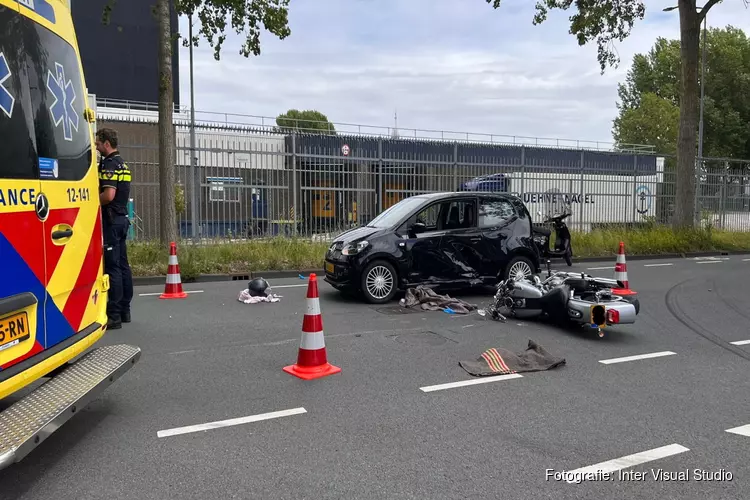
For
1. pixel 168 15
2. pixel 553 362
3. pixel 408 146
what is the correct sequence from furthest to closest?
pixel 408 146
pixel 168 15
pixel 553 362

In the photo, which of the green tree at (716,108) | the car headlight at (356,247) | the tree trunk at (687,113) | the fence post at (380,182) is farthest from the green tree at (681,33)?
the green tree at (716,108)

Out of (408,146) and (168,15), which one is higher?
(168,15)

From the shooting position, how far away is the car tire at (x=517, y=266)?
31.0 feet

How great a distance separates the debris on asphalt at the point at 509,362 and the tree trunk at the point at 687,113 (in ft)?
50.4

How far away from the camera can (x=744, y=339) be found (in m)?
6.70

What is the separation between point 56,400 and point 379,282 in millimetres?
5608

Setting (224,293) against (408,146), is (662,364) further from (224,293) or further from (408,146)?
(408,146)

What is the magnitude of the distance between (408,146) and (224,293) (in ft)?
37.1

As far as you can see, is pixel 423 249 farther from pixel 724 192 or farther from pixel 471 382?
pixel 724 192

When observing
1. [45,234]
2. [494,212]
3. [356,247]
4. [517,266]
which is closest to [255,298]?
[356,247]

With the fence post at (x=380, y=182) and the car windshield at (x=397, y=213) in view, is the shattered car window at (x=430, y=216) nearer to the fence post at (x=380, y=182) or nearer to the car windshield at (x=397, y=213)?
the car windshield at (x=397, y=213)

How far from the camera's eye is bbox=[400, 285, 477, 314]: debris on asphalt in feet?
26.5

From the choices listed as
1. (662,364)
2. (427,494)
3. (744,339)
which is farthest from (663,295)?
(427,494)

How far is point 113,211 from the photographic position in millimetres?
6543
